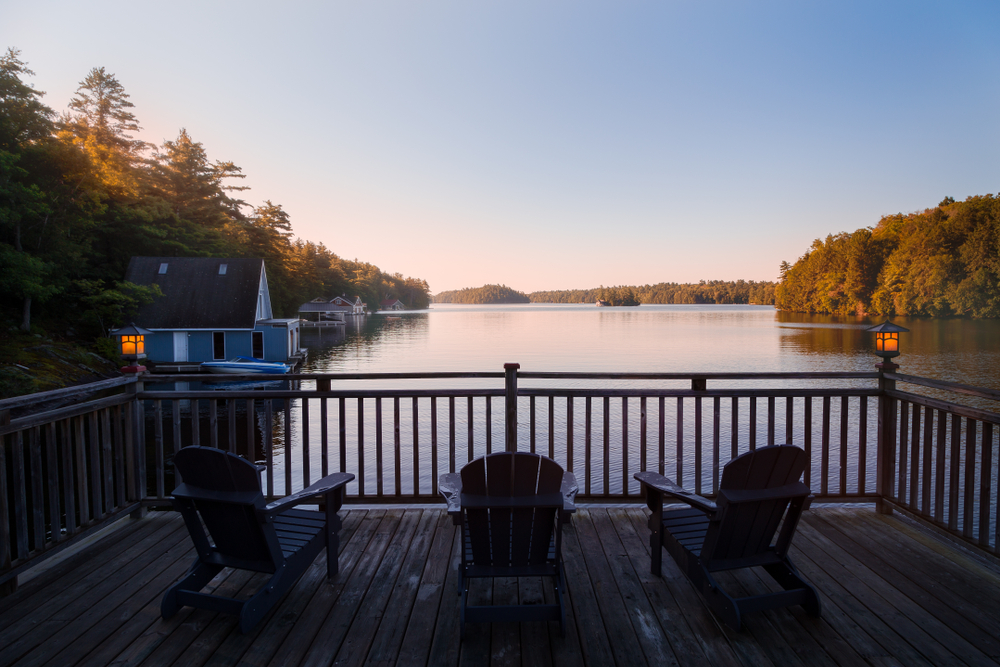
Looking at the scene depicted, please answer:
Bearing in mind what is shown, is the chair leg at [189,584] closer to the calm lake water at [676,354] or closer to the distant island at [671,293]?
the calm lake water at [676,354]

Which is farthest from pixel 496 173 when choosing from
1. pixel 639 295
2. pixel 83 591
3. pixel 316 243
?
pixel 639 295

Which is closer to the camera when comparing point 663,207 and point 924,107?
point 924,107

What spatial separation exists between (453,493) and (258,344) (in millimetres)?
24319

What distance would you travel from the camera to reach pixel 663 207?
4506 centimetres

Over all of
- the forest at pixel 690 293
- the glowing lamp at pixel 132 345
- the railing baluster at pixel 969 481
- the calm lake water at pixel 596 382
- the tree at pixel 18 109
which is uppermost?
the tree at pixel 18 109

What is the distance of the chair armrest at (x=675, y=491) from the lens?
1929mm

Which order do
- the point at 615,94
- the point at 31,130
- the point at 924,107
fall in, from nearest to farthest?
the point at 31,130, the point at 615,94, the point at 924,107

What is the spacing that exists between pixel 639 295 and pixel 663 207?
10238 centimetres

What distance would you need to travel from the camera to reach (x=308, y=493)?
81.6 inches

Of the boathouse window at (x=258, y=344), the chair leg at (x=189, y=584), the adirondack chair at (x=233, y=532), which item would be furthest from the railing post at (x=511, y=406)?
the boathouse window at (x=258, y=344)

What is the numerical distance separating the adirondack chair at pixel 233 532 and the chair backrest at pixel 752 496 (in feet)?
5.61

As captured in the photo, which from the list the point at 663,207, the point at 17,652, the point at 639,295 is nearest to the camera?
the point at 17,652

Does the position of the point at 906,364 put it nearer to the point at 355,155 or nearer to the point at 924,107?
the point at 924,107

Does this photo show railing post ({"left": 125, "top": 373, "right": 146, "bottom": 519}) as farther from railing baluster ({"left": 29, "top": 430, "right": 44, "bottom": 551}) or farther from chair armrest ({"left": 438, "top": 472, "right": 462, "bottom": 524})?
chair armrest ({"left": 438, "top": 472, "right": 462, "bottom": 524})
